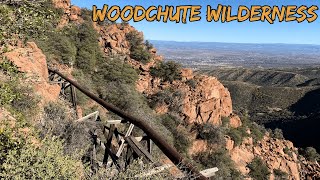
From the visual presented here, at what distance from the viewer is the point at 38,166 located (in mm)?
3564

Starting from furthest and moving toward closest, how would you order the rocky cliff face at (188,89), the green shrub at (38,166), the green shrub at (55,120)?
the rocky cliff face at (188,89) → the green shrub at (55,120) → the green shrub at (38,166)

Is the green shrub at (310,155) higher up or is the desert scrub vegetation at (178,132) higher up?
the desert scrub vegetation at (178,132)

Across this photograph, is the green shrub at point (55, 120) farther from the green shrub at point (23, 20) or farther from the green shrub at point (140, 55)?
the green shrub at point (140, 55)

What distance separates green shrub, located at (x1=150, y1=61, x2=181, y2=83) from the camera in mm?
27422

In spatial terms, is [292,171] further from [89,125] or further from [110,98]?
[89,125]

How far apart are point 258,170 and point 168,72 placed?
1027cm

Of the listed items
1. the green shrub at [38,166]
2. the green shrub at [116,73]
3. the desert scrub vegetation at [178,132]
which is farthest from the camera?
the green shrub at [116,73]

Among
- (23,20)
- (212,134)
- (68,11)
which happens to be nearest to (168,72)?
(212,134)

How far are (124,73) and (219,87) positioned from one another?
8.70 meters

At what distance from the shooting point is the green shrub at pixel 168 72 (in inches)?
1080

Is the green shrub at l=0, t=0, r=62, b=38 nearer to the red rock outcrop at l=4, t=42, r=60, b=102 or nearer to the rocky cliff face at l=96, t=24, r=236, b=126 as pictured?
the red rock outcrop at l=4, t=42, r=60, b=102

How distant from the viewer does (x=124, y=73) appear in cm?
2459

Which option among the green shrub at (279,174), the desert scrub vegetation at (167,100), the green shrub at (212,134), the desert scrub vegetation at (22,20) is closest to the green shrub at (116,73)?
the desert scrub vegetation at (167,100)

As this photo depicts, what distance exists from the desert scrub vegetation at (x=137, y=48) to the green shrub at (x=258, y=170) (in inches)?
472
